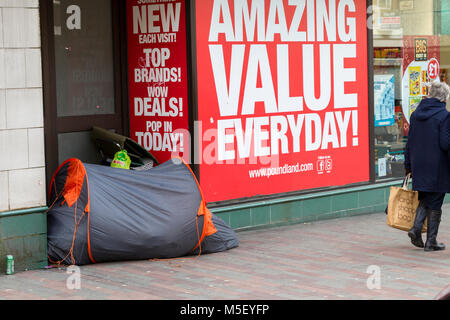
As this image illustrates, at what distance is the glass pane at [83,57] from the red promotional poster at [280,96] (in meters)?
1.06

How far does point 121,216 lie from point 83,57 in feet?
7.15

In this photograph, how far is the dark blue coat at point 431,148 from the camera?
28.3 ft

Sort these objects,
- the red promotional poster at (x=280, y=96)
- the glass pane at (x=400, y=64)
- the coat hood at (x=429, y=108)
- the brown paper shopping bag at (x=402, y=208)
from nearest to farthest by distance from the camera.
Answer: the coat hood at (x=429, y=108), the brown paper shopping bag at (x=402, y=208), the red promotional poster at (x=280, y=96), the glass pane at (x=400, y=64)

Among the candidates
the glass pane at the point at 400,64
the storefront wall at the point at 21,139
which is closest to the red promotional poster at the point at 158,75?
the storefront wall at the point at 21,139

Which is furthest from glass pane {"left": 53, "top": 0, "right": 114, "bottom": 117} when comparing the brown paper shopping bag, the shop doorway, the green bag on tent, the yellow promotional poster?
the yellow promotional poster

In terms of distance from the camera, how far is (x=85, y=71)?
9.48 meters

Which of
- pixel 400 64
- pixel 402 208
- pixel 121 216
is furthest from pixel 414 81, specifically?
pixel 121 216

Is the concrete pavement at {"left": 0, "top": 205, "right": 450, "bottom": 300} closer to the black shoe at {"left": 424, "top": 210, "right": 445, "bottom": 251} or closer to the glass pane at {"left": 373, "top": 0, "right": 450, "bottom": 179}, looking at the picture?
the black shoe at {"left": 424, "top": 210, "right": 445, "bottom": 251}

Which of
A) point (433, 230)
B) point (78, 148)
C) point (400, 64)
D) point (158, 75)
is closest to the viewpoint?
point (433, 230)

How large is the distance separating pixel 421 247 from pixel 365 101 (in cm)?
305

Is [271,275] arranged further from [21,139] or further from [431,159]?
[21,139]

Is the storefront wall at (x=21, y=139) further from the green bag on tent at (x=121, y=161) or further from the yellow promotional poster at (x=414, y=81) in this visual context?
the yellow promotional poster at (x=414, y=81)

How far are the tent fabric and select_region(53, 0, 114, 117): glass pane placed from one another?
124cm

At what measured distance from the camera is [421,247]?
9023mm
